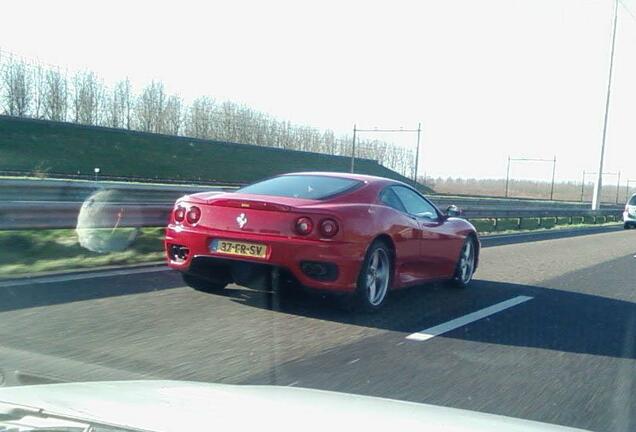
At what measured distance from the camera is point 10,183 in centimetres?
1273

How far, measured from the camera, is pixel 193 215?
270 inches

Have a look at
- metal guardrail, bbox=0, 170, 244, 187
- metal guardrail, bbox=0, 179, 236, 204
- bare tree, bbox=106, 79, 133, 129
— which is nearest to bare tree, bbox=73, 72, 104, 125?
bare tree, bbox=106, 79, 133, 129

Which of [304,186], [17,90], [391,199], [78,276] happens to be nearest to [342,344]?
[304,186]

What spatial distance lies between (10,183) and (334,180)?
7.65 metres

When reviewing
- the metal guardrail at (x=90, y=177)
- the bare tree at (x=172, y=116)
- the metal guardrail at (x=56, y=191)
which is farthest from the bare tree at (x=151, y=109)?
→ the metal guardrail at (x=56, y=191)

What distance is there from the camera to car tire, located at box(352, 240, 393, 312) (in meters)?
6.72

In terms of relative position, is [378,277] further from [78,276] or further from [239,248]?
[78,276]

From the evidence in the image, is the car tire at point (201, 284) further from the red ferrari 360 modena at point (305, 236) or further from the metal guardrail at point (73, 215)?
the metal guardrail at point (73, 215)

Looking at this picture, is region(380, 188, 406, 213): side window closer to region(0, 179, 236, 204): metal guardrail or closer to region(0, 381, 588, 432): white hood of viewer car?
region(0, 381, 588, 432): white hood of viewer car

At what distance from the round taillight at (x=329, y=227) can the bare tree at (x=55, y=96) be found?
164ft

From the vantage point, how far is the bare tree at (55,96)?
52.8 m

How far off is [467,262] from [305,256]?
11.8ft

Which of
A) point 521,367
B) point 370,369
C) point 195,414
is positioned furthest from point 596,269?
point 195,414

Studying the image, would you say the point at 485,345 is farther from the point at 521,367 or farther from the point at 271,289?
the point at 271,289
